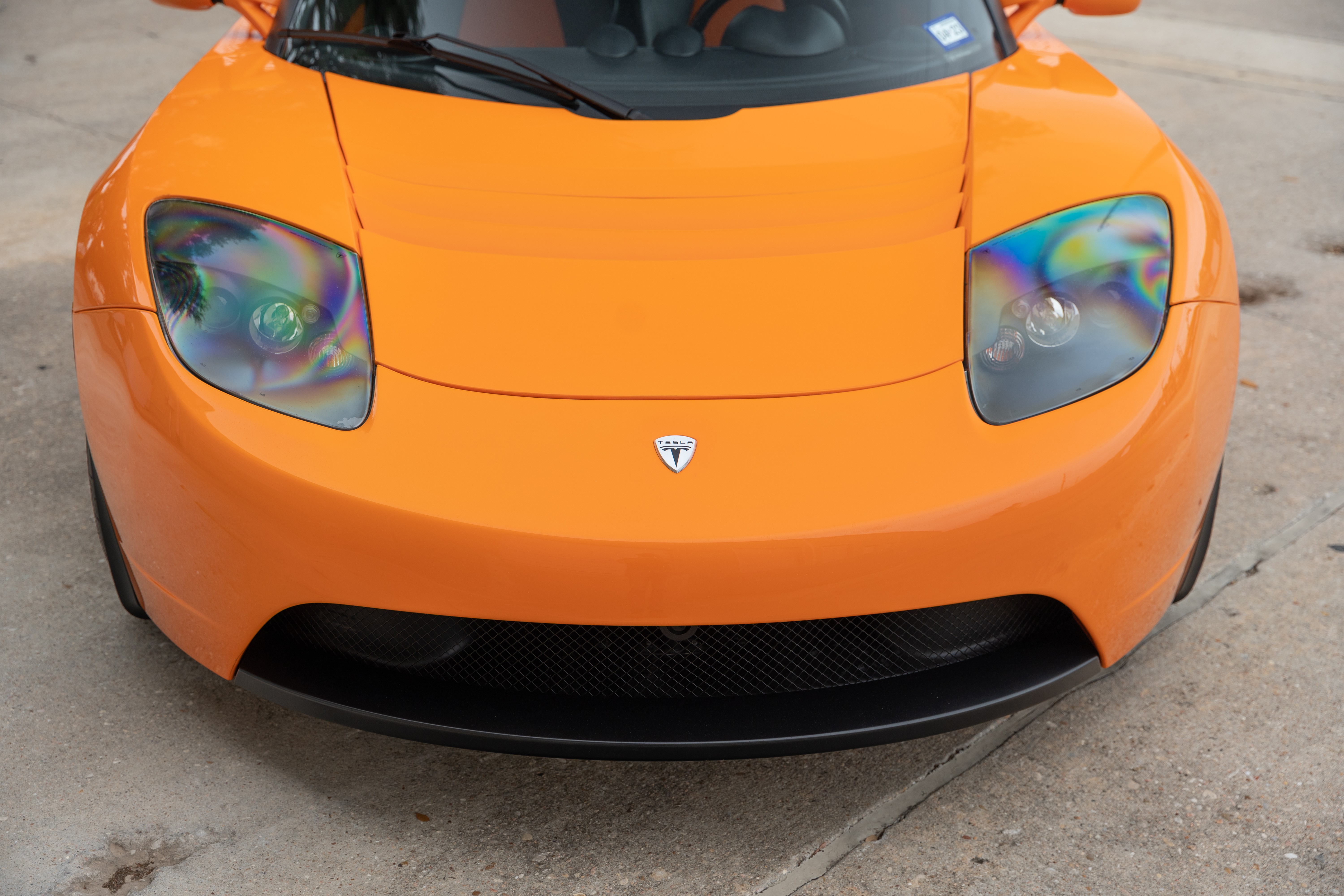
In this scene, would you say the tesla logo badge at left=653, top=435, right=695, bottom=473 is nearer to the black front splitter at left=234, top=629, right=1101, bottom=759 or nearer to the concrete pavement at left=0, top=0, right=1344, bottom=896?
the black front splitter at left=234, top=629, right=1101, bottom=759

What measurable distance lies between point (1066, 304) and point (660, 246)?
2.11ft

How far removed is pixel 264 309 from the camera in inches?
69.5

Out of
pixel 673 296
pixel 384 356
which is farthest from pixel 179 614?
pixel 673 296

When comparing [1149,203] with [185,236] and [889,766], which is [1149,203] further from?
[185,236]

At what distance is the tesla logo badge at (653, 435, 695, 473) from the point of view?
156 cm

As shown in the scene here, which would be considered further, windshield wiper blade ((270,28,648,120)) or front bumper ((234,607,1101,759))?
windshield wiper blade ((270,28,648,120))

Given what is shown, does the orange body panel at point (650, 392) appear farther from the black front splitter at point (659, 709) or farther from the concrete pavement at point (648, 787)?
the concrete pavement at point (648, 787)

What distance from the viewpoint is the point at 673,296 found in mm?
1750

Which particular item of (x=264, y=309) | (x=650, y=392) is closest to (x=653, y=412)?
(x=650, y=392)

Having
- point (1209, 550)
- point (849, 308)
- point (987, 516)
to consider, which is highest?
point (849, 308)

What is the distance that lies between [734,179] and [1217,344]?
2.65 ft

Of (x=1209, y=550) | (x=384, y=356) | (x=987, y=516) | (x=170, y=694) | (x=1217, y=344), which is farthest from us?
(x=1209, y=550)

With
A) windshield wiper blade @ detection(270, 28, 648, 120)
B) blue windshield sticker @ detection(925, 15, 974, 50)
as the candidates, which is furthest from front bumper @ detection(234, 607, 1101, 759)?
blue windshield sticker @ detection(925, 15, 974, 50)

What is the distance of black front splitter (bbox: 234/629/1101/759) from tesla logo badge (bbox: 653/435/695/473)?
349 millimetres
